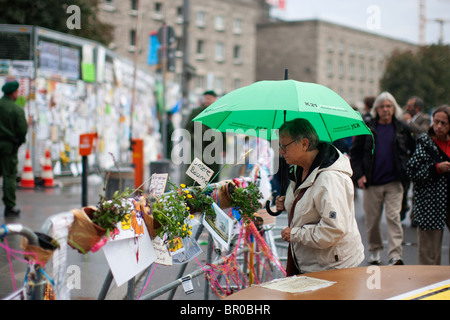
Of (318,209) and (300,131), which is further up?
(300,131)

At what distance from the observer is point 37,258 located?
223cm

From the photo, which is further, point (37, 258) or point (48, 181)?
point (48, 181)

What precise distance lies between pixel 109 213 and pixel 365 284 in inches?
53.3

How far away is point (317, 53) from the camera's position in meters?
60.7

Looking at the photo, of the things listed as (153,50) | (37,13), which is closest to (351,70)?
(37,13)

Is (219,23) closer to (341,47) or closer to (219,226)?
(341,47)

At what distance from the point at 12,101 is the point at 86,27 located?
57.4ft

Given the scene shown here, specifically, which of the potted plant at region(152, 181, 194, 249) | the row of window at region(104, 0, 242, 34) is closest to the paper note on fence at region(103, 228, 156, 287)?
the potted plant at region(152, 181, 194, 249)

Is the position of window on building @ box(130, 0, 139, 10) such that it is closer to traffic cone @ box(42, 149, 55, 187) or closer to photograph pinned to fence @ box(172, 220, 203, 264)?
traffic cone @ box(42, 149, 55, 187)

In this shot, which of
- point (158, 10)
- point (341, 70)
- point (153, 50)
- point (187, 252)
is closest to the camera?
point (187, 252)
